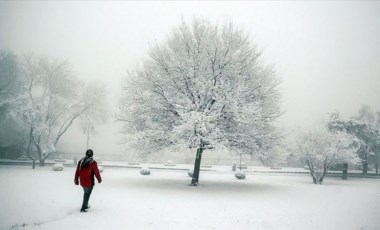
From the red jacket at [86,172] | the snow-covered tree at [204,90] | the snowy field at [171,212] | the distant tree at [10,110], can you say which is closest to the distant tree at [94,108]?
the distant tree at [10,110]

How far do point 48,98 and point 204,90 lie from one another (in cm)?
3228

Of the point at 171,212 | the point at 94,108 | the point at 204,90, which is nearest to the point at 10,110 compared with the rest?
the point at 94,108

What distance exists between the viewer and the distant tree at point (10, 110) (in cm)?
4066

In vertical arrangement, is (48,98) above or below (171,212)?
above

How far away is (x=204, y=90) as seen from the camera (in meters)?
20.5

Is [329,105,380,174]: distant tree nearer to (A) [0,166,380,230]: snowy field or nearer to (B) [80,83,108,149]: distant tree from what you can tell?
(A) [0,166,380,230]: snowy field

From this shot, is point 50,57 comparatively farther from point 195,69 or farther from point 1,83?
point 195,69

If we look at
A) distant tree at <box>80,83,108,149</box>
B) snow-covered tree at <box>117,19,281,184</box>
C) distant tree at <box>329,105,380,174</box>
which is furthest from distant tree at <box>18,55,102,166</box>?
distant tree at <box>329,105,380,174</box>

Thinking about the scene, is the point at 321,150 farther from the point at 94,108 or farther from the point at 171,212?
the point at 94,108

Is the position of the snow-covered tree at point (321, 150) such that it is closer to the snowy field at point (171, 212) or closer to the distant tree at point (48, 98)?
the snowy field at point (171, 212)

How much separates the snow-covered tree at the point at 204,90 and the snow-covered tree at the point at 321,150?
28.9 feet

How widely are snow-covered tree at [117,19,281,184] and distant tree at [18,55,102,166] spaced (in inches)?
811

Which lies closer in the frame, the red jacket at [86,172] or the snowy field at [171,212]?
the snowy field at [171,212]

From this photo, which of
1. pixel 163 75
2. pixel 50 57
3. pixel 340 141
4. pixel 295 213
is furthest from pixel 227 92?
pixel 50 57
